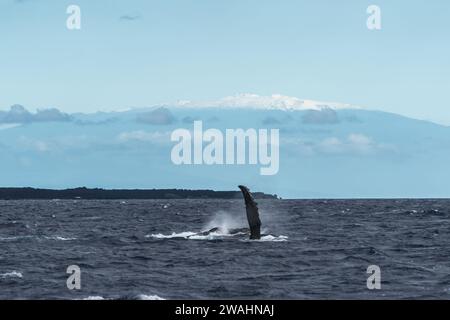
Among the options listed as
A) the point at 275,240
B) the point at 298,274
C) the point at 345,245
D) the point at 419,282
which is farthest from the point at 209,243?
the point at 419,282

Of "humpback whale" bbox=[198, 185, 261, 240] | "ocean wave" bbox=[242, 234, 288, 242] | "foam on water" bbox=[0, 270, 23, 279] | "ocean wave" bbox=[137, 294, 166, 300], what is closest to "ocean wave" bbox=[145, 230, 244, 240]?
"ocean wave" bbox=[242, 234, 288, 242]

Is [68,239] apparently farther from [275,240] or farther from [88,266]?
[88,266]

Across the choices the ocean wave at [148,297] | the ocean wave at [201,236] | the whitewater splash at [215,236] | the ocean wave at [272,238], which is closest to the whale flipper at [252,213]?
the ocean wave at [272,238]

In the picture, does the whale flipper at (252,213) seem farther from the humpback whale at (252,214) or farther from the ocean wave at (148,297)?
the ocean wave at (148,297)

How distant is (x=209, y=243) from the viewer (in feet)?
169

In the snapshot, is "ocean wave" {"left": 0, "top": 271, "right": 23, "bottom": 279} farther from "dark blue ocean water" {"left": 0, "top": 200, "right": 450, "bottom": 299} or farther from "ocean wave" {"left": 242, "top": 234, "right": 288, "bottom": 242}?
"ocean wave" {"left": 242, "top": 234, "right": 288, "bottom": 242}

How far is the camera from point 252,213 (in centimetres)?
5062

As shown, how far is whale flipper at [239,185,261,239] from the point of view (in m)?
49.7

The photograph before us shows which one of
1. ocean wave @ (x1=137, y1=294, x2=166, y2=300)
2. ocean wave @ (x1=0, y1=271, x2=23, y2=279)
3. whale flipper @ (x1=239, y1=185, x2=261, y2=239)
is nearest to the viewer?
ocean wave @ (x1=137, y1=294, x2=166, y2=300)

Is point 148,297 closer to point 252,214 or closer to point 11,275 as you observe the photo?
point 11,275

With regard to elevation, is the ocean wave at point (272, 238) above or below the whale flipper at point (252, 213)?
below

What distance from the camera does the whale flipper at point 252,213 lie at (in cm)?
4969
